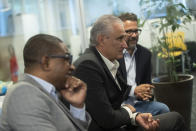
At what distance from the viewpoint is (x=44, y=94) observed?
119cm

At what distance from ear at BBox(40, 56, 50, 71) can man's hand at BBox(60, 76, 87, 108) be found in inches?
6.2

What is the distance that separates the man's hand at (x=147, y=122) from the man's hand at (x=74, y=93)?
522 millimetres

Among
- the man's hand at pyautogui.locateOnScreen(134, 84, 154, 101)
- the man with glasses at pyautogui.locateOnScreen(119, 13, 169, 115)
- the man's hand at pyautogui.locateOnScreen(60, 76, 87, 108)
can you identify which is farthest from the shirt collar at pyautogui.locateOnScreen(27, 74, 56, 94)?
the man with glasses at pyautogui.locateOnScreen(119, 13, 169, 115)

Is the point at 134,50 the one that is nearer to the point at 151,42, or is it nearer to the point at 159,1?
the point at 159,1

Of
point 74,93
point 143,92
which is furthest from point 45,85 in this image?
point 143,92

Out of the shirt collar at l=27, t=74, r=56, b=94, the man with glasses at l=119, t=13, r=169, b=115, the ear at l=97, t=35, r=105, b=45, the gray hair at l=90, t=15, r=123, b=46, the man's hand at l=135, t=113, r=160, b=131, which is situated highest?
the gray hair at l=90, t=15, r=123, b=46

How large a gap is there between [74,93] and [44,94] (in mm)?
228

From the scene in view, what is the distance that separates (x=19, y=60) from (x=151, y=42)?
8.09ft

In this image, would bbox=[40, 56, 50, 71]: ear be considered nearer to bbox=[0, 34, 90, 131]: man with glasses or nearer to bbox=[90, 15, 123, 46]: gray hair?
bbox=[0, 34, 90, 131]: man with glasses

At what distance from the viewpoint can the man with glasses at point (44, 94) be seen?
3.60ft

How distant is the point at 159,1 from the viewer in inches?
144

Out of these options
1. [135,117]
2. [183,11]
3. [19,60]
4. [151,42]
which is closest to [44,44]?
[135,117]

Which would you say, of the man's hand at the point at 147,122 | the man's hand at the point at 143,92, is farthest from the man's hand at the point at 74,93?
the man's hand at the point at 143,92

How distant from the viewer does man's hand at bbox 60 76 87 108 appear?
136 cm
